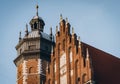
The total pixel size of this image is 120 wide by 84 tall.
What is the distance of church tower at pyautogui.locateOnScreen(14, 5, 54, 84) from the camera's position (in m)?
53.9

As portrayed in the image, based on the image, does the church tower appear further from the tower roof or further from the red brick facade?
the red brick facade

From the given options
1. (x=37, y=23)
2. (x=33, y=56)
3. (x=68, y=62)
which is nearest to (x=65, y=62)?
(x=68, y=62)

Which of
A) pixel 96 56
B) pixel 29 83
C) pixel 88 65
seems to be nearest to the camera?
pixel 88 65

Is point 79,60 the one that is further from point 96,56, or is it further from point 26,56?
point 26,56

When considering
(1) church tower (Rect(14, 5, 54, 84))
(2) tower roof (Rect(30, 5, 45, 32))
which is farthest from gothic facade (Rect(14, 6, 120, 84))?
(2) tower roof (Rect(30, 5, 45, 32))

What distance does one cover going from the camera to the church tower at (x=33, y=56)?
53938 mm

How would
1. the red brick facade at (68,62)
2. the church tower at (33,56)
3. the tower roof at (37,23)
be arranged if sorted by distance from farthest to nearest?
the tower roof at (37,23)
the church tower at (33,56)
the red brick facade at (68,62)

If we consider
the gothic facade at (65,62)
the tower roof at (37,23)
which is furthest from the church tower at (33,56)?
the tower roof at (37,23)

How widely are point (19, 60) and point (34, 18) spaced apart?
676 cm

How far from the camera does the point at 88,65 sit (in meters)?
39.8

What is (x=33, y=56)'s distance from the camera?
181 ft

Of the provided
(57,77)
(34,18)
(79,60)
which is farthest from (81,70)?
(34,18)

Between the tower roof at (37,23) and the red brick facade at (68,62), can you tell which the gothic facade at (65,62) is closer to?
the red brick facade at (68,62)

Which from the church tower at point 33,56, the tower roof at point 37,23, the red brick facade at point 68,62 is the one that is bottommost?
the red brick facade at point 68,62
